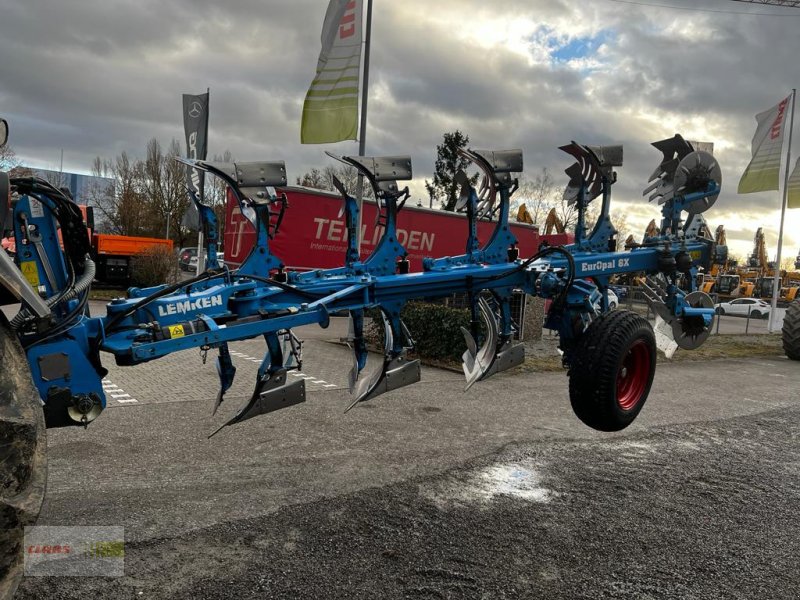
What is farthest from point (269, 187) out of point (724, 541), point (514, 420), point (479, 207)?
point (514, 420)

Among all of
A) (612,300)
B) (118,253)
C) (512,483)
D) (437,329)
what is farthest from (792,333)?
(118,253)

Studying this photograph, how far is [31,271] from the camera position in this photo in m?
3.19

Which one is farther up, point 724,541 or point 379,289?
point 379,289

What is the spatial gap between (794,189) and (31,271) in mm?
22148

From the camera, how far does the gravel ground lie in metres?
3.49

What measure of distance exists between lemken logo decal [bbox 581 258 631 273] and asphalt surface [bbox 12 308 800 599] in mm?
1704

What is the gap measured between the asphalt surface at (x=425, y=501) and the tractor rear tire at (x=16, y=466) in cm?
136

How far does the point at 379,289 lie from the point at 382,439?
91.0 inches

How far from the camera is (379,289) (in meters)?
4.39

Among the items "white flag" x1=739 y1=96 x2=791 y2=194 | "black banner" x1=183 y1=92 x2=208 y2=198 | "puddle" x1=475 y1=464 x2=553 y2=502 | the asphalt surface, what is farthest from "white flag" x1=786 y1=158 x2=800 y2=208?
"puddle" x1=475 y1=464 x2=553 y2=502

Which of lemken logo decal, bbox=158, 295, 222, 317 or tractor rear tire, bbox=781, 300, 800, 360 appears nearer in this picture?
lemken logo decal, bbox=158, 295, 222, 317

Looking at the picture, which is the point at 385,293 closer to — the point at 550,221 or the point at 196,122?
the point at 196,122

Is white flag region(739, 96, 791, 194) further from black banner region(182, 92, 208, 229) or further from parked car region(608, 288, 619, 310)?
parked car region(608, 288, 619, 310)

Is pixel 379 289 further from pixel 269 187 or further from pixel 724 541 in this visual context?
pixel 724 541
